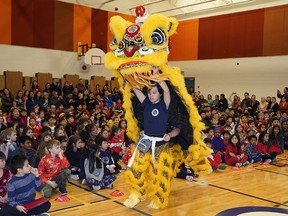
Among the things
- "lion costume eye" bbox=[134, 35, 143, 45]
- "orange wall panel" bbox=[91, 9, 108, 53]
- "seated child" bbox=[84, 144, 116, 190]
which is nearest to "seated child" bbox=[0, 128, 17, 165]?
"seated child" bbox=[84, 144, 116, 190]

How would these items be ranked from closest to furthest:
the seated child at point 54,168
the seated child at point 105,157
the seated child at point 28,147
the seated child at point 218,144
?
1. the seated child at point 54,168
2. the seated child at point 105,157
3. the seated child at point 28,147
4. the seated child at point 218,144

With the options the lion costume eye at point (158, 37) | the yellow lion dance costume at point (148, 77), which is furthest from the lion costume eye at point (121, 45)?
the lion costume eye at point (158, 37)

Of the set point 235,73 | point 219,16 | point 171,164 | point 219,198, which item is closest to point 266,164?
point 219,198

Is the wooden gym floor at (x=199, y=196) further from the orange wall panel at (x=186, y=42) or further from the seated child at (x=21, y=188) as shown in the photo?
the orange wall panel at (x=186, y=42)

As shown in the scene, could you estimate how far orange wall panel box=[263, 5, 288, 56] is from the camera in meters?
13.4

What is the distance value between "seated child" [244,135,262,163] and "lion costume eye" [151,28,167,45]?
4.16 m

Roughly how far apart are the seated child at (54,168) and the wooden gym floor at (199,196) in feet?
0.61

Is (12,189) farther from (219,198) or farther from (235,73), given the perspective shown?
(235,73)

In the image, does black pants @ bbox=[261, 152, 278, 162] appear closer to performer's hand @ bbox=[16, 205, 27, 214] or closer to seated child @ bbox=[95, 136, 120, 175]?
seated child @ bbox=[95, 136, 120, 175]

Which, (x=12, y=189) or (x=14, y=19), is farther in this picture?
(x=14, y=19)

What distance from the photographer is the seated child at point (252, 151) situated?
7.09 meters

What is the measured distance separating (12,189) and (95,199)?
1368 millimetres

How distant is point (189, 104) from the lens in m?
4.16

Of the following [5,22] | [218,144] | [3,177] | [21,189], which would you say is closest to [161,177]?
[21,189]
